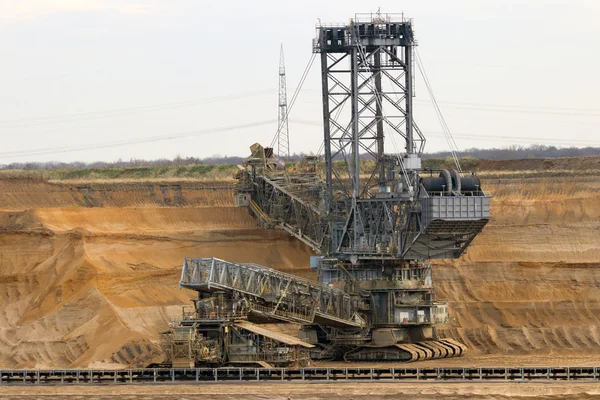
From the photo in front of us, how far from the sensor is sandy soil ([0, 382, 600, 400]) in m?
82.2

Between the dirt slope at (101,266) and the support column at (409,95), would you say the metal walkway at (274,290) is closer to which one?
the dirt slope at (101,266)

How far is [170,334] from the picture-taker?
3543 inches

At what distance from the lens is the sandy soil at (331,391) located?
8225 centimetres

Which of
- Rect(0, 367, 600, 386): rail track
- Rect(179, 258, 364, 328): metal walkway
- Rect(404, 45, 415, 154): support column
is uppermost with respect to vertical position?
Rect(404, 45, 415, 154): support column

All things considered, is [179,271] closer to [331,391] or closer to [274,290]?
[274,290]

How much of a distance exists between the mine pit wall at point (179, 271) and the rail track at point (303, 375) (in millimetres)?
8721

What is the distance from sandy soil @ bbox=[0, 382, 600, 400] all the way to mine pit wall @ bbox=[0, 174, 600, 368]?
40.3ft

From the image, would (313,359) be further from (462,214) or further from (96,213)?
(96,213)

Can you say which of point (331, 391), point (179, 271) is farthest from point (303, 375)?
point (179, 271)

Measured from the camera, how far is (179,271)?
11481 centimetres

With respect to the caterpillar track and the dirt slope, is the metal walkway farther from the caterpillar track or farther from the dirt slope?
the dirt slope

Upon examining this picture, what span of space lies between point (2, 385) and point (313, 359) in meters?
19.1

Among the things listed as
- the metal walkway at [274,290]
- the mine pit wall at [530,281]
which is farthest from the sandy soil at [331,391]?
the mine pit wall at [530,281]

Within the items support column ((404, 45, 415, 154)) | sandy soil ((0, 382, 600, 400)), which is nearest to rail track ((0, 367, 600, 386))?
sandy soil ((0, 382, 600, 400))
